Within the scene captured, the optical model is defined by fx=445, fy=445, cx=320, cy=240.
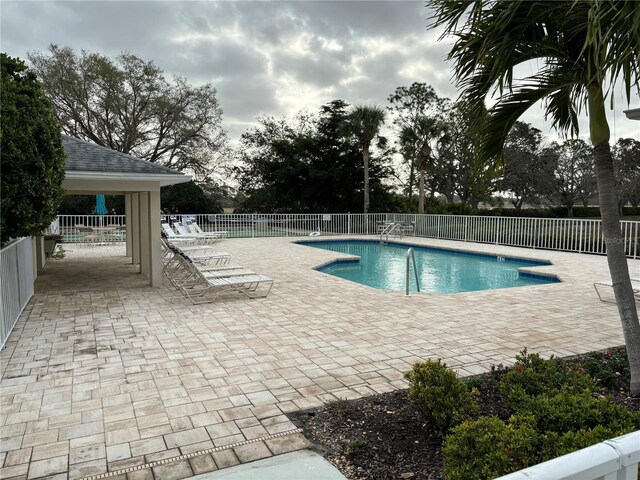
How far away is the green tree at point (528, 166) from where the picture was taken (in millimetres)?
29422

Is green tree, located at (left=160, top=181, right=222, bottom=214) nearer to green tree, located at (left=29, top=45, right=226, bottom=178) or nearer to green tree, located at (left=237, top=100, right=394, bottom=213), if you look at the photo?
green tree, located at (left=29, top=45, right=226, bottom=178)

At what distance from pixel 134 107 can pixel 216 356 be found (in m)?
25.4

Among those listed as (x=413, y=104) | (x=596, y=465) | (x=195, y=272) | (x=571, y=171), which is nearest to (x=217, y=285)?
(x=195, y=272)

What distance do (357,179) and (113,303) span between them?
21.3 meters

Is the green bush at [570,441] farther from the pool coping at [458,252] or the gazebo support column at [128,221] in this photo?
the gazebo support column at [128,221]

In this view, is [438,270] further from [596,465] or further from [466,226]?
[596,465]

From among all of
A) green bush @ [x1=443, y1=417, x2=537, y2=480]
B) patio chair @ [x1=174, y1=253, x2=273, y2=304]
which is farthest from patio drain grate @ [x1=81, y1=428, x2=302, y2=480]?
patio chair @ [x1=174, y1=253, x2=273, y2=304]

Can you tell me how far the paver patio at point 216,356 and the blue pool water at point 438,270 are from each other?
5.70ft

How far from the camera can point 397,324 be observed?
571cm

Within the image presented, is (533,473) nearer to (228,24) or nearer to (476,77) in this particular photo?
(476,77)

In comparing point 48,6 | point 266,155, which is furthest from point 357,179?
point 48,6

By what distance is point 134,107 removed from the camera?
26125mm

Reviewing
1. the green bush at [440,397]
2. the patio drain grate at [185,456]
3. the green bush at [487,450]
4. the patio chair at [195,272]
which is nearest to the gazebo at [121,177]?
the patio chair at [195,272]

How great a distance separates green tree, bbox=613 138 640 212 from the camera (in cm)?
Result: 2814
